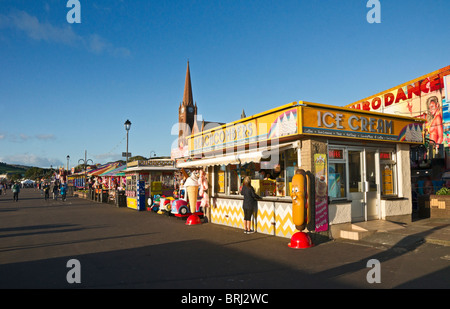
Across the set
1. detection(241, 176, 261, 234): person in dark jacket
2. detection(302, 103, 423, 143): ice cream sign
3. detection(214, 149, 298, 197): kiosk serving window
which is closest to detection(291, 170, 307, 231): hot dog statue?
detection(302, 103, 423, 143): ice cream sign

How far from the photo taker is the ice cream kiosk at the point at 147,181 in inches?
824

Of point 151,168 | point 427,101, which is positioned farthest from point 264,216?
point 151,168

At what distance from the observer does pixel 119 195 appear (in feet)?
77.3

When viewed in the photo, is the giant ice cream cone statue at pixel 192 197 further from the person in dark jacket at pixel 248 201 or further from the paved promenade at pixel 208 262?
the person in dark jacket at pixel 248 201

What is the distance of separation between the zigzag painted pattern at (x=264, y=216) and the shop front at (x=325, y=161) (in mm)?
28

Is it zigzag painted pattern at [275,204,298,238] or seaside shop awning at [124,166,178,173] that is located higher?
seaside shop awning at [124,166,178,173]

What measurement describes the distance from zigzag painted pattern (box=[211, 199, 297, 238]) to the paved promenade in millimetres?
336

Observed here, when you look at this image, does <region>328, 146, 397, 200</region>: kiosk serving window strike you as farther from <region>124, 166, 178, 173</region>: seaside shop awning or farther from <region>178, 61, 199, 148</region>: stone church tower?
<region>178, 61, 199, 148</region>: stone church tower

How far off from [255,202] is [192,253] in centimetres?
365

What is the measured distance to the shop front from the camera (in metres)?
9.27

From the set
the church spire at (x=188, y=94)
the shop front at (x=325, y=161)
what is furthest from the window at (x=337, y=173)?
the church spire at (x=188, y=94)
